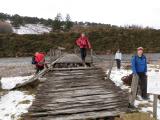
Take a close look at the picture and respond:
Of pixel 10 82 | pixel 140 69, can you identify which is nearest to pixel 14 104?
pixel 140 69

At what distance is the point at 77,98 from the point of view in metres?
13.4

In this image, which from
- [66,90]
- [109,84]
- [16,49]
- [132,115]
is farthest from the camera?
[16,49]

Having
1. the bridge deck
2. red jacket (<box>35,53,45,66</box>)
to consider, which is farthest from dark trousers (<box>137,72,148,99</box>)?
red jacket (<box>35,53,45,66</box>)

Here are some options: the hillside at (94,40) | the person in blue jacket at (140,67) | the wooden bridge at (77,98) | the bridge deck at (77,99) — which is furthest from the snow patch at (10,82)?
the hillside at (94,40)

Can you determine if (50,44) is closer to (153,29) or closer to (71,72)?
(153,29)

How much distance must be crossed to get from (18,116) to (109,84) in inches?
192

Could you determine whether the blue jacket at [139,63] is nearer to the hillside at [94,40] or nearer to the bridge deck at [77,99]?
the bridge deck at [77,99]

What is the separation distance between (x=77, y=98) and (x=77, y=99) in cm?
13

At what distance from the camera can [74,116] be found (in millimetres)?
11414

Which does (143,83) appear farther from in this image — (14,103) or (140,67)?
(14,103)

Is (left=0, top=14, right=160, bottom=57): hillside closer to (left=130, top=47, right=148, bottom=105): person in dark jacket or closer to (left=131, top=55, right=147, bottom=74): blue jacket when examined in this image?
(left=130, top=47, right=148, bottom=105): person in dark jacket

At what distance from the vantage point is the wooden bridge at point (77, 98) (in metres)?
11.7

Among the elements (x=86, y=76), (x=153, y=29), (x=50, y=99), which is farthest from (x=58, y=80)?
(x=153, y=29)

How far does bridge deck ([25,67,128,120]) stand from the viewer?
11.7 m
